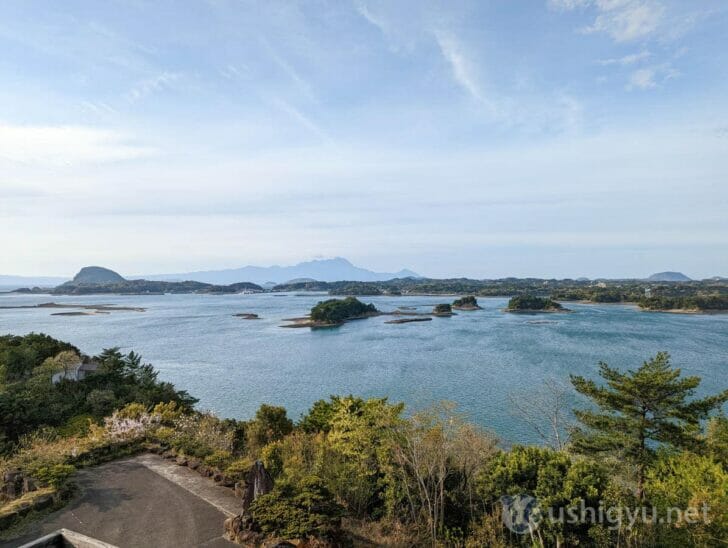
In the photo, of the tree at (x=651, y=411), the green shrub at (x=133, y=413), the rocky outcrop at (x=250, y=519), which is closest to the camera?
the rocky outcrop at (x=250, y=519)

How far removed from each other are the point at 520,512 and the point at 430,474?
69.7 inches

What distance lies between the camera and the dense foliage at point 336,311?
73.1m

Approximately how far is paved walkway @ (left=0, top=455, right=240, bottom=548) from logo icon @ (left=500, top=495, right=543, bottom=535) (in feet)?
16.4

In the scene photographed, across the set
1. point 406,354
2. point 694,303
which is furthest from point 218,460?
point 694,303

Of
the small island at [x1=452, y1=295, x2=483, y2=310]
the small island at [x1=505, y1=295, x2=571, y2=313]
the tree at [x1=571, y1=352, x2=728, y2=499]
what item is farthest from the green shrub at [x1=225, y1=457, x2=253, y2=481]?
the small island at [x1=452, y1=295, x2=483, y2=310]

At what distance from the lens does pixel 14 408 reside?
608 inches

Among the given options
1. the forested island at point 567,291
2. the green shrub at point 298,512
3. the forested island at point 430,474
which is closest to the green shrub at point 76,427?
the forested island at point 430,474

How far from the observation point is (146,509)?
7.95 metres

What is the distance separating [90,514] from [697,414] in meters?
15.3

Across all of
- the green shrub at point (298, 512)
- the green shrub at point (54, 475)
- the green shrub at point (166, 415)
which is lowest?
the green shrub at point (166, 415)

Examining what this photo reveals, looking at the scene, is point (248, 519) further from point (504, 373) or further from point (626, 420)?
point (504, 373)

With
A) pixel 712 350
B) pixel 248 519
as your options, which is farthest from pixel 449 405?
pixel 712 350

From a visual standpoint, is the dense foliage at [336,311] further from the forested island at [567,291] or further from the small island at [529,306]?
the small island at [529,306]

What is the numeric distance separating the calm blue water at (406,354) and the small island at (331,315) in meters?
3.29
